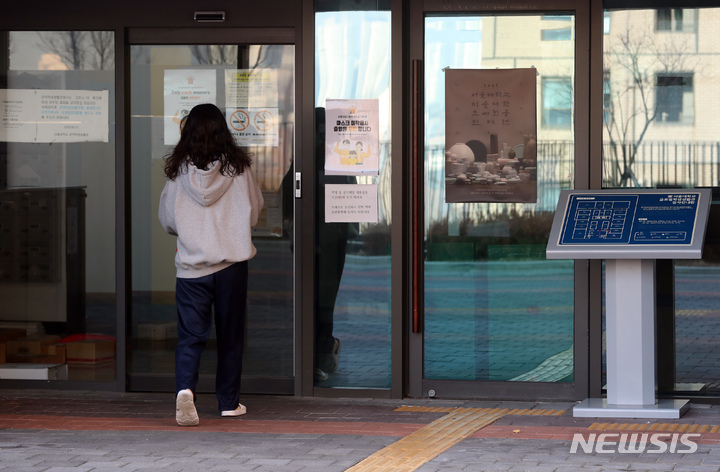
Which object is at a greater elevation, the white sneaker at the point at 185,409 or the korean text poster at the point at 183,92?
the korean text poster at the point at 183,92

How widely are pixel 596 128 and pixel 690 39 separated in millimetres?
801

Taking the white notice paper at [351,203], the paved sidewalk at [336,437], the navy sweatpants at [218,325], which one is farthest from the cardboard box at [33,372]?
the white notice paper at [351,203]

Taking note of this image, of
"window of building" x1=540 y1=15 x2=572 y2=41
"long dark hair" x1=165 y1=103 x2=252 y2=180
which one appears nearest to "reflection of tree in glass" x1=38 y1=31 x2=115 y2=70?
"long dark hair" x1=165 y1=103 x2=252 y2=180

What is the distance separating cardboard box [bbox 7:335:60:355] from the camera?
23.5 ft

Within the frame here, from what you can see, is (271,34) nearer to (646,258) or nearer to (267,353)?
(267,353)

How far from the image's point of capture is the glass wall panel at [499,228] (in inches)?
259

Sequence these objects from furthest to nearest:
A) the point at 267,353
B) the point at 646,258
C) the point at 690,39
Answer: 1. the point at 267,353
2. the point at 690,39
3. the point at 646,258

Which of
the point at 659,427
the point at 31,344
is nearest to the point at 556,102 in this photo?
the point at 659,427

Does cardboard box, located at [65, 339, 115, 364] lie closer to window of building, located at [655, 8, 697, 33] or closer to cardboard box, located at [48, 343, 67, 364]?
cardboard box, located at [48, 343, 67, 364]

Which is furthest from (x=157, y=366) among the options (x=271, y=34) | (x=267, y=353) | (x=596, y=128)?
(x=596, y=128)

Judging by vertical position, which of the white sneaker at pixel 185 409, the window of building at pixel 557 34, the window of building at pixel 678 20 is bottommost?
the white sneaker at pixel 185 409

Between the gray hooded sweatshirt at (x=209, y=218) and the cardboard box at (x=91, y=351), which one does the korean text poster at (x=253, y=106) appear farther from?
the cardboard box at (x=91, y=351)

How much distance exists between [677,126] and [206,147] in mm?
2903

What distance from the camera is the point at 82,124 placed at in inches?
276
